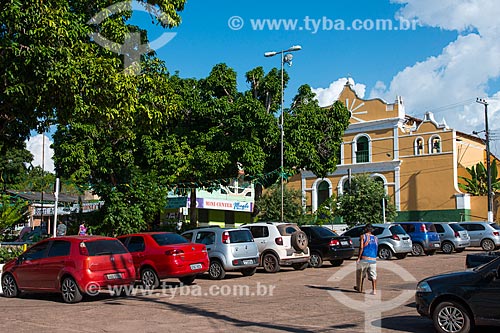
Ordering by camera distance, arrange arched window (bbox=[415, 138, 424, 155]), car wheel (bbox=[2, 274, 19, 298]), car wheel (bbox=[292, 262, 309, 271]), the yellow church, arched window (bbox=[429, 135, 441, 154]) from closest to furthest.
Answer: car wheel (bbox=[2, 274, 19, 298]) < car wheel (bbox=[292, 262, 309, 271]) < the yellow church < arched window (bbox=[429, 135, 441, 154]) < arched window (bbox=[415, 138, 424, 155])

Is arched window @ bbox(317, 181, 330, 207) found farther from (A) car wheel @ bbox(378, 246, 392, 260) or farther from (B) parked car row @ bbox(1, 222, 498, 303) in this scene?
(B) parked car row @ bbox(1, 222, 498, 303)

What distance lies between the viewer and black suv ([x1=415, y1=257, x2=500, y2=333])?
8383mm

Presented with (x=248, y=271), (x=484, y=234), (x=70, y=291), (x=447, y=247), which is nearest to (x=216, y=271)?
(x=248, y=271)

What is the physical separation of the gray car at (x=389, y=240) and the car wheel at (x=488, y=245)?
847 cm

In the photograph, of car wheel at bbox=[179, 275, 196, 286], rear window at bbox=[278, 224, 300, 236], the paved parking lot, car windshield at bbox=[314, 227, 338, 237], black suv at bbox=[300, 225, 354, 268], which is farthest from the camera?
car windshield at bbox=[314, 227, 338, 237]

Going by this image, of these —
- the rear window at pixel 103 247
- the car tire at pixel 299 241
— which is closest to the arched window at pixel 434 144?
the car tire at pixel 299 241

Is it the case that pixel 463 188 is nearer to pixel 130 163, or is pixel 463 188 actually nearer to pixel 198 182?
pixel 198 182

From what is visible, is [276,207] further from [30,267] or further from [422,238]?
[30,267]

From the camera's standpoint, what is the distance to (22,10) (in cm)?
1133

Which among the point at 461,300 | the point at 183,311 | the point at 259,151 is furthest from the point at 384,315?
the point at 259,151

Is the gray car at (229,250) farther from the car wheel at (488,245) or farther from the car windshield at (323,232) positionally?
the car wheel at (488,245)

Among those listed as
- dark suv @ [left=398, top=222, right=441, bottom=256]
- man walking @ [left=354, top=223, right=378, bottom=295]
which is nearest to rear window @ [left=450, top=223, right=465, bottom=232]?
dark suv @ [left=398, top=222, right=441, bottom=256]

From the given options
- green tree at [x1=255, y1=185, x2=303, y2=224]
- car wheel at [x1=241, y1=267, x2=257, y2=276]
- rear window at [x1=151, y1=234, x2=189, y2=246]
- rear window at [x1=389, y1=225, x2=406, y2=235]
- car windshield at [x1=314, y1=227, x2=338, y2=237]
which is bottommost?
car wheel at [x1=241, y1=267, x2=257, y2=276]

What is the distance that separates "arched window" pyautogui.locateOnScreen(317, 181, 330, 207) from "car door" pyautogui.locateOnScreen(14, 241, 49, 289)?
39.9m
